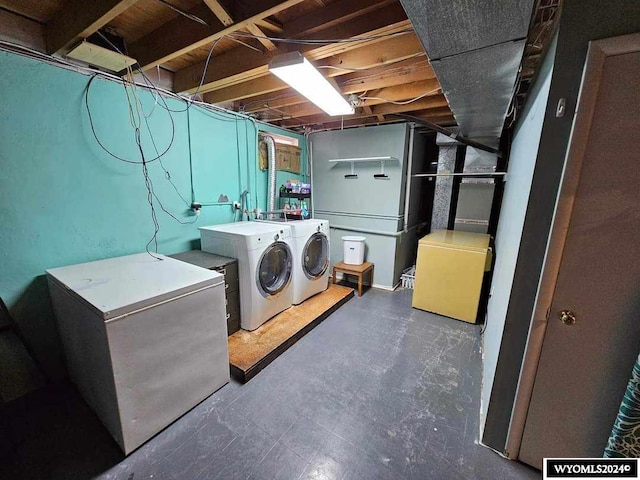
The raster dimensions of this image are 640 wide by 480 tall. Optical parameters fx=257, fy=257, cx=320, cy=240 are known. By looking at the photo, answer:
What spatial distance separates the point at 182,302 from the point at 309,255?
175 centimetres

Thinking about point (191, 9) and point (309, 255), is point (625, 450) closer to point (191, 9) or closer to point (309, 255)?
point (309, 255)

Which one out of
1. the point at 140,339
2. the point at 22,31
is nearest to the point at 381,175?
the point at 140,339

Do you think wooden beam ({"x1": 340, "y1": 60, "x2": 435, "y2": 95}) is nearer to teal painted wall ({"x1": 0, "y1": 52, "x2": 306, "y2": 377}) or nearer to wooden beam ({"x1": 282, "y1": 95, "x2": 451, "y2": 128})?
wooden beam ({"x1": 282, "y1": 95, "x2": 451, "y2": 128})

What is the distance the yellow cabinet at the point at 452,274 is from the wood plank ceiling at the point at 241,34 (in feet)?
5.14

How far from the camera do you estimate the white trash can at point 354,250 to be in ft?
11.5

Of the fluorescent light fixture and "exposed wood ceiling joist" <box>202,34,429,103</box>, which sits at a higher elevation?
"exposed wood ceiling joist" <box>202,34,429,103</box>

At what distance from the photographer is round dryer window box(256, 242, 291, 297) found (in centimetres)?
242

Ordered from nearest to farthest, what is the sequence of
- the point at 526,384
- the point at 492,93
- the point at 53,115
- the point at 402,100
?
1. the point at 526,384
2. the point at 492,93
3. the point at 53,115
4. the point at 402,100

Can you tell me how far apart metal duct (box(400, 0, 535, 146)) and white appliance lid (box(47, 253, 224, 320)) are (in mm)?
1676

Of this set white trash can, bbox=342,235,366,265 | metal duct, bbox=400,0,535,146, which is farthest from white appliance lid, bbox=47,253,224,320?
white trash can, bbox=342,235,366,265

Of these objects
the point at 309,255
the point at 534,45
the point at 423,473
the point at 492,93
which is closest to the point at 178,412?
the point at 423,473

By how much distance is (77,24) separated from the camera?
146 cm

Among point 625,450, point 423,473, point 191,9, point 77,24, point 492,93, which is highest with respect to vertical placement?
point 191,9

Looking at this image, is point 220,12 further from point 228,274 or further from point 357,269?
point 357,269
